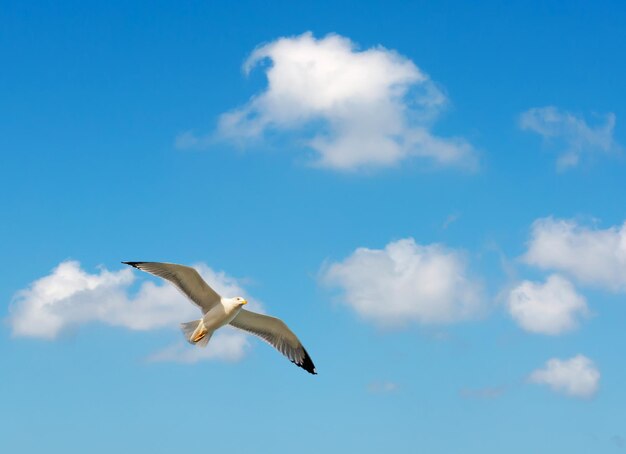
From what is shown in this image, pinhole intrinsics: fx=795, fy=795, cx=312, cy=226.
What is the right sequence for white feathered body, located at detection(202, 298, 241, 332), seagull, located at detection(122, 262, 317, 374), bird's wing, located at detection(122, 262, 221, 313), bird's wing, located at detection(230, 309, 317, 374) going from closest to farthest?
bird's wing, located at detection(122, 262, 221, 313) < seagull, located at detection(122, 262, 317, 374) < white feathered body, located at detection(202, 298, 241, 332) < bird's wing, located at detection(230, 309, 317, 374)

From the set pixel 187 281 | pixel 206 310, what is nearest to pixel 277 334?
pixel 206 310

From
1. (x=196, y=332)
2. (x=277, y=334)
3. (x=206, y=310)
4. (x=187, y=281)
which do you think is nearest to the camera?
(x=187, y=281)

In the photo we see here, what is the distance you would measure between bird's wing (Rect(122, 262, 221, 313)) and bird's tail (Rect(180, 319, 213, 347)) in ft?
1.87

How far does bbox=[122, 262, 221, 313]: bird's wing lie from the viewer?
22.6m

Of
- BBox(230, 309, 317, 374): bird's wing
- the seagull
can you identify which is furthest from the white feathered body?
BBox(230, 309, 317, 374): bird's wing

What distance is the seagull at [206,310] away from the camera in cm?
2288

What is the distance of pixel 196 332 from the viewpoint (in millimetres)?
23375

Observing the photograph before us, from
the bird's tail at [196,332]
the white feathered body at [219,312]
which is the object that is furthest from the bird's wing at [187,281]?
the bird's tail at [196,332]

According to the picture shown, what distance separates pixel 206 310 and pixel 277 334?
3029mm

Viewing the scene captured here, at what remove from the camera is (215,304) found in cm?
2389

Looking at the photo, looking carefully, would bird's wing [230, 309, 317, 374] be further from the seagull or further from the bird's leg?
the bird's leg

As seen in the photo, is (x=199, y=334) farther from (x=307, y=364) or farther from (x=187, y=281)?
(x=307, y=364)

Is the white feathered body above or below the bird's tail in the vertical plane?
above

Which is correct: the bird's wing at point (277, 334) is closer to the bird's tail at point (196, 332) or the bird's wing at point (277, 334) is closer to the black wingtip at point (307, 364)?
the black wingtip at point (307, 364)
